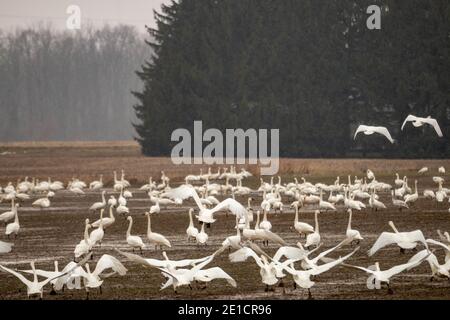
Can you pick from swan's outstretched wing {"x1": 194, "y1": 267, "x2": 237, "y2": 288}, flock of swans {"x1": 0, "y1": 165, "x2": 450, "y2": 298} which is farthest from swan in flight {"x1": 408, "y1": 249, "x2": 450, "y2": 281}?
swan's outstretched wing {"x1": 194, "y1": 267, "x2": 237, "y2": 288}

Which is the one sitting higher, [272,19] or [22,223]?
[272,19]

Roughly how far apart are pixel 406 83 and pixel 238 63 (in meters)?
11.7

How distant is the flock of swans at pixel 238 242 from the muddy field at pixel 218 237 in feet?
0.59

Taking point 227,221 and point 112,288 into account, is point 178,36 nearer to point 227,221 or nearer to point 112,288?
point 227,221

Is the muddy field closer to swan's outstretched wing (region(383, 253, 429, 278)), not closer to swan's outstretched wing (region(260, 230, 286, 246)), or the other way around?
swan's outstretched wing (region(383, 253, 429, 278))

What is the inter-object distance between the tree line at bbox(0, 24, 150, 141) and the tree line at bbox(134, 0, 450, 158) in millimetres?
53228

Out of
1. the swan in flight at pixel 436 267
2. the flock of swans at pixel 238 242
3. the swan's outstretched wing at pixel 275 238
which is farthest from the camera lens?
the swan's outstretched wing at pixel 275 238

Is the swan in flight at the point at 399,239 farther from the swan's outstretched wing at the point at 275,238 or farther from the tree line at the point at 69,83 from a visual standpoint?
the tree line at the point at 69,83

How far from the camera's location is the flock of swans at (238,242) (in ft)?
53.0

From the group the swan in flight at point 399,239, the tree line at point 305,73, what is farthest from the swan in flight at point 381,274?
the tree line at point 305,73

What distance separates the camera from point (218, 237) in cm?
2467

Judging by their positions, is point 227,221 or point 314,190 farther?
point 314,190
